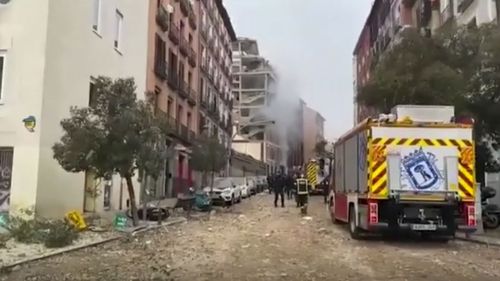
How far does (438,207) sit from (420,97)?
6.53 metres

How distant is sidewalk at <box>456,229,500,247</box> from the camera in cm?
1487

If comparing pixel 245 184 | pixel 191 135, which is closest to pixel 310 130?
pixel 191 135

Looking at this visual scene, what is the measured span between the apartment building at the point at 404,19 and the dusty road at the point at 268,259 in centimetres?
1076

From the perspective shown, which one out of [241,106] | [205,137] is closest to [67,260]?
[205,137]

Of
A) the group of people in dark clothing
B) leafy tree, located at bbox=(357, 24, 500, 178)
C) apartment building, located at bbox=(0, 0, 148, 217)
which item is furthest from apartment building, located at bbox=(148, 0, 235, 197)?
leafy tree, located at bbox=(357, 24, 500, 178)

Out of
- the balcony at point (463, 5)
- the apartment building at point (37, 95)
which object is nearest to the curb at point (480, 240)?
the apartment building at point (37, 95)

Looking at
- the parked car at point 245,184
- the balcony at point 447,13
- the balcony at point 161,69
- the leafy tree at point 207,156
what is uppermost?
the balcony at point 447,13

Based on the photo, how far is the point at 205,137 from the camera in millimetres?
34562

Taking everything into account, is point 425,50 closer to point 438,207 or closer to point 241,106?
point 438,207

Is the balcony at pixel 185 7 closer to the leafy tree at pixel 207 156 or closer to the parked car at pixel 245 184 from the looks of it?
the leafy tree at pixel 207 156

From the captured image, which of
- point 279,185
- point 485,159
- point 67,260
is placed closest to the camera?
point 67,260

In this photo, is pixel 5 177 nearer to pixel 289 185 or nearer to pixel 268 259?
pixel 268 259

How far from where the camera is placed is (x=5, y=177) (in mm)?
17609

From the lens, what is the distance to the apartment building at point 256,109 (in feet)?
264
